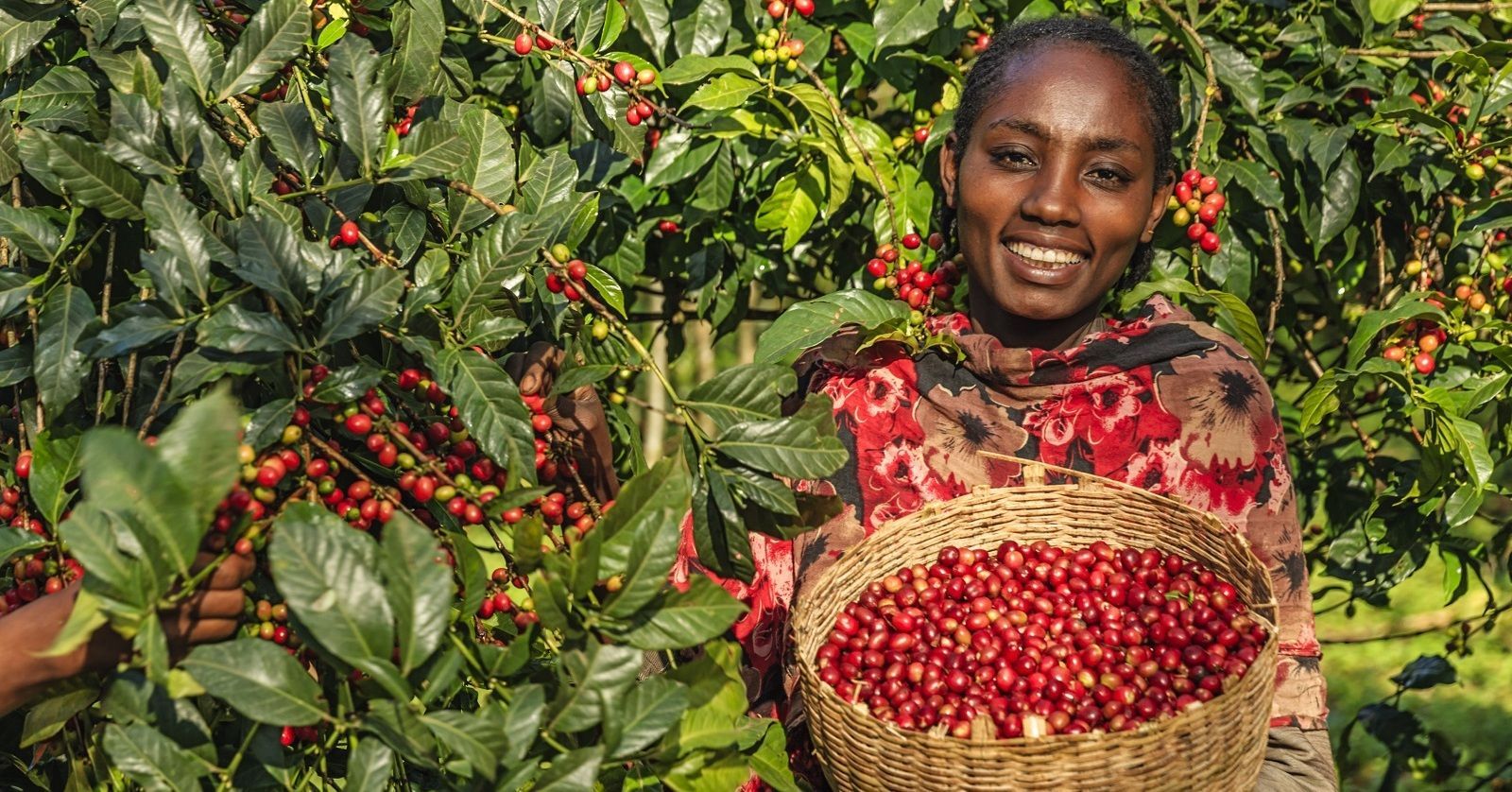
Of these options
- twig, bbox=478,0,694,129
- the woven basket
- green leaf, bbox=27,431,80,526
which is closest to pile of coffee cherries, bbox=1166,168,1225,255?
the woven basket

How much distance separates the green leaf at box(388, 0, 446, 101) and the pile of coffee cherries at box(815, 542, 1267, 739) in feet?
3.42

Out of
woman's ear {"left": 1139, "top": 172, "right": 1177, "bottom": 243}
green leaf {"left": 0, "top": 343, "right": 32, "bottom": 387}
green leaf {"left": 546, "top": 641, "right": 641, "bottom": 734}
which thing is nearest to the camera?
green leaf {"left": 546, "top": 641, "right": 641, "bottom": 734}

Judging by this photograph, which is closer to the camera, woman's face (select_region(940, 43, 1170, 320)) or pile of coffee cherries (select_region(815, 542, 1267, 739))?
pile of coffee cherries (select_region(815, 542, 1267, 739))

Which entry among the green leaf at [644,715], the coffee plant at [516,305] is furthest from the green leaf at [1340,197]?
the green leaf at [644,715]

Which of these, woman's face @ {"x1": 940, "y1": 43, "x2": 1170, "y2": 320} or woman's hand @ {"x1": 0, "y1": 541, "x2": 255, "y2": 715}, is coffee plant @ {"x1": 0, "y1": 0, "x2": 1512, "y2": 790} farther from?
woman's face @ {"x1": 940, "y1": 43, "x2": 1170, "y2": 320}

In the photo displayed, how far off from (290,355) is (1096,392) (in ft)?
4.17

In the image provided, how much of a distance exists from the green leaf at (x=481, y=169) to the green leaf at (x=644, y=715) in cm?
77

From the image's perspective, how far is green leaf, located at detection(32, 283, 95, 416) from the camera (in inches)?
68.6

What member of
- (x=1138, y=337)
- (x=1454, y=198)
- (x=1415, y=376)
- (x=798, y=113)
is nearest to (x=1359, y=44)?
(x=1454, y=198)

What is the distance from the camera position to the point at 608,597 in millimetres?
1521

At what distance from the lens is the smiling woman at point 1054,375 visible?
2186 mm

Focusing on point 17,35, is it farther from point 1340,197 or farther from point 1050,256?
point 1340,197

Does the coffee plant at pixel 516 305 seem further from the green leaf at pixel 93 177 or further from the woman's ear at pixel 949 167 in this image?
the woman's ear at pixel 949 167

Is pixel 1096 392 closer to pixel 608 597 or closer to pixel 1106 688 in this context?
pixel 1106 688
